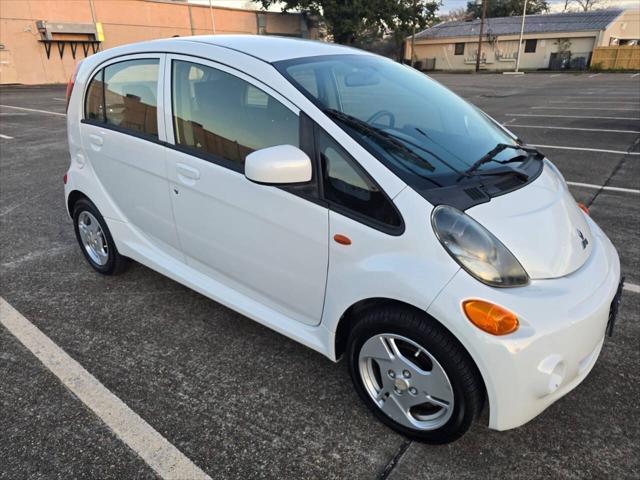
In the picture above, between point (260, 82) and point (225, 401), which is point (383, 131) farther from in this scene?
point (225, 401)

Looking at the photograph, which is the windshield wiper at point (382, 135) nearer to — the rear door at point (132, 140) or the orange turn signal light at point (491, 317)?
the orange turn signal light at point (491, 317)

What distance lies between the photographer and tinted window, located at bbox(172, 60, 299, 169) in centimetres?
221

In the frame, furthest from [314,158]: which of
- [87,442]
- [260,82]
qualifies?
[87,442]

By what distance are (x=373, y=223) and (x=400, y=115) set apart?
0.81 metres

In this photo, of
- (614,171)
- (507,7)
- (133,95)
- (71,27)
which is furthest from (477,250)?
(507,7)

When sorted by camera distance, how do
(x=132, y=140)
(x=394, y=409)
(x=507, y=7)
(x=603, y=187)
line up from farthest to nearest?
1. (x=507, y=7)
2. (x=603, y=187)
3. (x=132, y=140)
4. (x=394, y=409)

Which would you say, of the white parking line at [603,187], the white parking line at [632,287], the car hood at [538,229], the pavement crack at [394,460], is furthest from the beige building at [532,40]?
the pavement crack at [394,460]

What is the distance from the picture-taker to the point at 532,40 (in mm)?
39469

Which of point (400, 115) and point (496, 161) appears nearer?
point (496, 161)

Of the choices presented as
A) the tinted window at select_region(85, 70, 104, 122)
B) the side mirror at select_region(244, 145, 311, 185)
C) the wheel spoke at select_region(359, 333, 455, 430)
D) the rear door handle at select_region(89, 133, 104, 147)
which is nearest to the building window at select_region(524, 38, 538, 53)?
the tinted window at select_region(85, 70, 104, 122)

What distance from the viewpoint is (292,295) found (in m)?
2.29

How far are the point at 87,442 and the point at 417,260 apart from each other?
5.55 feet

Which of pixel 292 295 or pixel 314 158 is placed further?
pixel 292 295

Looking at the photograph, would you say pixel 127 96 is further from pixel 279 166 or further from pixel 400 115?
pixel 400 115
